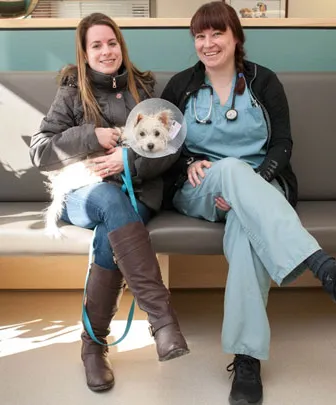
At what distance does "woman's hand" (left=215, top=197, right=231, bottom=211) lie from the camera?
1625mm

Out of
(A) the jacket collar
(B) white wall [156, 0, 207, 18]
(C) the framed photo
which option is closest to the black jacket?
(A) the jacket collar

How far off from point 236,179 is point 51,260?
41.2 inches

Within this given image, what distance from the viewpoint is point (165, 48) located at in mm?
2490

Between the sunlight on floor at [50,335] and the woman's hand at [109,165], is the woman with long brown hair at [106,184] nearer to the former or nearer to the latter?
the woman's hand at [109,165]

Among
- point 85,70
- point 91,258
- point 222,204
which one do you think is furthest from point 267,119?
point 91,258

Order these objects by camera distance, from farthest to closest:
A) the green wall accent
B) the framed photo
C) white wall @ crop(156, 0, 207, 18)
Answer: white wall @ crop(156, 0, 207, 18) → the framed photo → the green wall accent

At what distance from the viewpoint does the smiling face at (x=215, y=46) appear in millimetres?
1828

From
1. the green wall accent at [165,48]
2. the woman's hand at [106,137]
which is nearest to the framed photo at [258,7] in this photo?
the green wall accent at [165,48]

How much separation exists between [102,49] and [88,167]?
0.41 m

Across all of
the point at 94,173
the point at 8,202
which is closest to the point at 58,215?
the point at 94,173

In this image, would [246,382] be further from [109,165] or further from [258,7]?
[258,7]

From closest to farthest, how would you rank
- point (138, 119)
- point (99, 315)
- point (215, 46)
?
point (99, 315)
point (138, 119)
point (215, 46)

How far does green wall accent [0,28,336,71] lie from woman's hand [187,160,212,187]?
3.00 feet

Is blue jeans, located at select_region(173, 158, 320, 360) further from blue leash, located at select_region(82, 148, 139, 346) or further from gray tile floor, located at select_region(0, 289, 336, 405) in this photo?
blue leash, located at select_region(82, 148, 139, 346)
